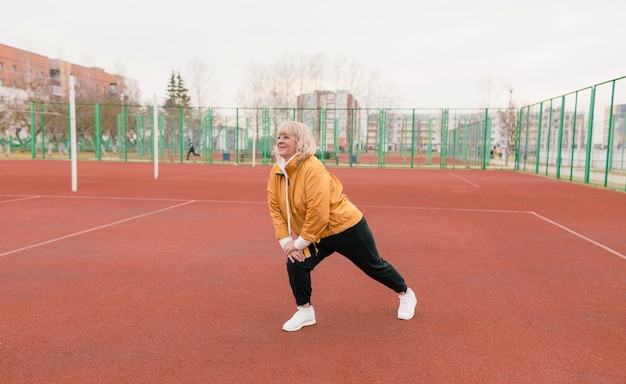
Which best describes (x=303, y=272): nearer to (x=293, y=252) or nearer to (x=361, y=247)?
(x=293, y=252)

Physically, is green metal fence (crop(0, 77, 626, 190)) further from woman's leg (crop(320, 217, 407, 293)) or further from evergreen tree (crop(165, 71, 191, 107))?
evergreen tree (crop(165, 71, 191, 107))

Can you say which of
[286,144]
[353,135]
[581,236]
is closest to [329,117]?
[353,135]

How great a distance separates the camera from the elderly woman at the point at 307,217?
3477 mm

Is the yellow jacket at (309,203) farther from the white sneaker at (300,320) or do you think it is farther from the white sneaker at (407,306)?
the white sneaker at (407,306)

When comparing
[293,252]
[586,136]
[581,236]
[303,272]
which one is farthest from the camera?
[586,136]

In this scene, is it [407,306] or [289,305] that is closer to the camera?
[407,306]

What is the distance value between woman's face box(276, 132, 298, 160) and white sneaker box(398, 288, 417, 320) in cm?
173

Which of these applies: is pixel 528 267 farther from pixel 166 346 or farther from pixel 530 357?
pixel 166 346

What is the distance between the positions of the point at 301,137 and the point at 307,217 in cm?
57

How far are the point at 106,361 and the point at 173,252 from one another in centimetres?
336

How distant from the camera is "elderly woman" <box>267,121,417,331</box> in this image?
137 inches

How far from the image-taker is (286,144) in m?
3.50

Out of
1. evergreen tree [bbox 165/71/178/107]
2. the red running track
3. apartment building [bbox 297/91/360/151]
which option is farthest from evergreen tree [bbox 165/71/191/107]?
the red running track

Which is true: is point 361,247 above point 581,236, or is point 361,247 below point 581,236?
above
